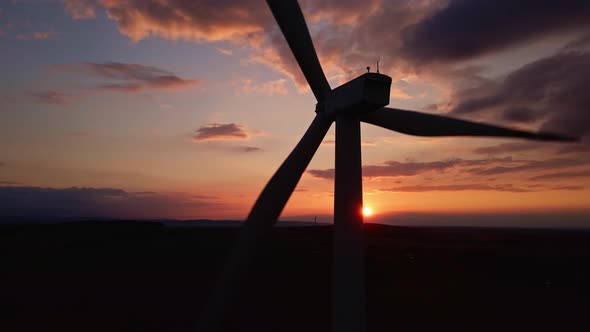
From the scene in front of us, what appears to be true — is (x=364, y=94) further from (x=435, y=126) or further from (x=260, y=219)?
(x=260, y=219)

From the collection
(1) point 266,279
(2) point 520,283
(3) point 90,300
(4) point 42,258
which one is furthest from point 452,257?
(4) point 42,258

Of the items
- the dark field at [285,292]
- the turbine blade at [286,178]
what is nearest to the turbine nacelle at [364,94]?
the turbine blade at [286,178]

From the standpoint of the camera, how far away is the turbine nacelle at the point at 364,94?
12180 millimetres

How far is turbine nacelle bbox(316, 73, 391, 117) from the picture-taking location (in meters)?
12.2

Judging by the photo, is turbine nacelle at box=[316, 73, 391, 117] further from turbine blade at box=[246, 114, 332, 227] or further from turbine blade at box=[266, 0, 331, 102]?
turbine blade at box=[266, 0, 331, 102]

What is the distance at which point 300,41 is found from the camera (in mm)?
13883

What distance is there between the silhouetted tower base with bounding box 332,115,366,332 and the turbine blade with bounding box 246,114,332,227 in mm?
1391

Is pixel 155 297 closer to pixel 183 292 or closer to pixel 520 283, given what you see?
pixel 183 292

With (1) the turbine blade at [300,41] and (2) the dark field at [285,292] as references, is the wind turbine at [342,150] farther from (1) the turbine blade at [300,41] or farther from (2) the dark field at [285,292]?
(2) the dark field at [285,292]

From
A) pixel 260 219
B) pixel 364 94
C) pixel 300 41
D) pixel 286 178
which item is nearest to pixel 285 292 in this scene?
pixel 286 178

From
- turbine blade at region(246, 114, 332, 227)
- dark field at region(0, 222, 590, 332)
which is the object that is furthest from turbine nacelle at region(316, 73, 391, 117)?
dark field at region(0, 222, 590, 332)

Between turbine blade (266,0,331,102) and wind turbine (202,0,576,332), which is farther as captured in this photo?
turbine blade (266,0,331,102)

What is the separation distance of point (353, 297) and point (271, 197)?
409 centimetres

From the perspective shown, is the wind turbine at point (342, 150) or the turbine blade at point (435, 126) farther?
the turbine blade at point (435, 126)
